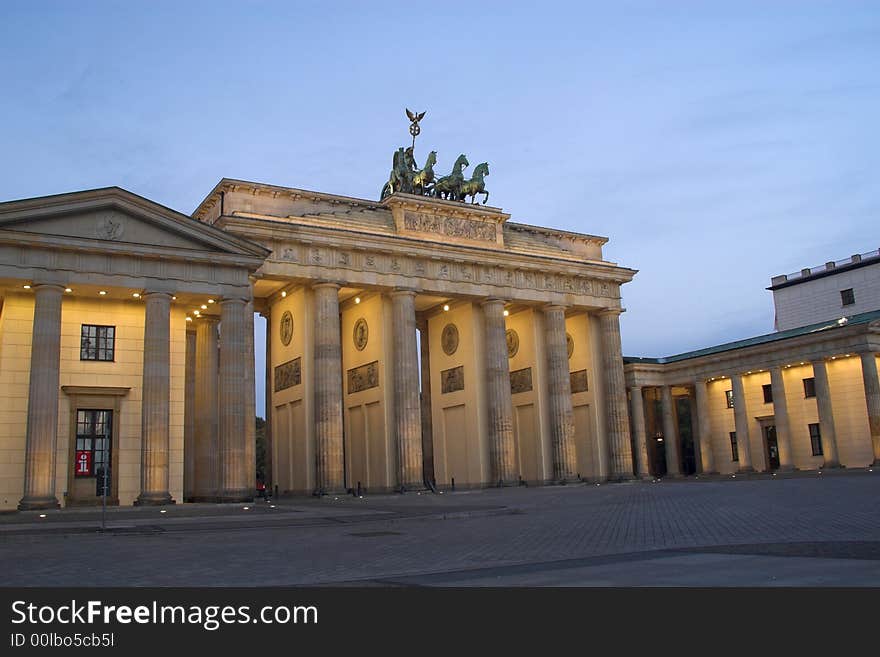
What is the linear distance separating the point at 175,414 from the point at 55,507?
22.1 ft

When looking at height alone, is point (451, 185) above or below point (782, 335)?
above

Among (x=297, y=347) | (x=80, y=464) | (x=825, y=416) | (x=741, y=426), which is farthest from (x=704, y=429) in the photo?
(x=80, y=464)

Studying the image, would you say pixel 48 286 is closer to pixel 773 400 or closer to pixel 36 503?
pixel 36 503

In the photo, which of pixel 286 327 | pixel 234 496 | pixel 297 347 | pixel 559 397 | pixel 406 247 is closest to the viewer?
pixel 234 496

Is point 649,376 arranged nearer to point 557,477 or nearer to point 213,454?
point 557,477

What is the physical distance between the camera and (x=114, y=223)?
115 feet

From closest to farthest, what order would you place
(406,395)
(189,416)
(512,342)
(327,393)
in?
(189,416), (327,393), (406,395), (512,342)

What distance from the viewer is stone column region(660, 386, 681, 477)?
72.6m

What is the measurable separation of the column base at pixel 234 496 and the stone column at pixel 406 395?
15.8m

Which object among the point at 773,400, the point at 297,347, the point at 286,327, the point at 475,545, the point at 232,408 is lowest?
the point at 475,545

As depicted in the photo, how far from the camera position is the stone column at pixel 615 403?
62.4m

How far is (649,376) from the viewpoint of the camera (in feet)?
242

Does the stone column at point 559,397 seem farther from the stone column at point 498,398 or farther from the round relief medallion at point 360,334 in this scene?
the round relief medallion at point 360,334

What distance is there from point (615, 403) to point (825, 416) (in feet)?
48.9
